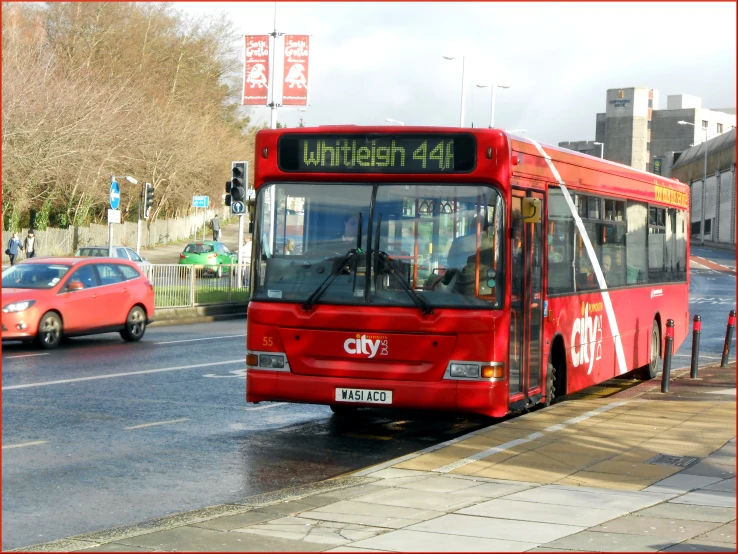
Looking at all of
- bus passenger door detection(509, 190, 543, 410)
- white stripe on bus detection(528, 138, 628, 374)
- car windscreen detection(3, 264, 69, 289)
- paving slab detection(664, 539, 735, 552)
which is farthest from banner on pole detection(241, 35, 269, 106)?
paving slab detection(664, 539, 735, 552)

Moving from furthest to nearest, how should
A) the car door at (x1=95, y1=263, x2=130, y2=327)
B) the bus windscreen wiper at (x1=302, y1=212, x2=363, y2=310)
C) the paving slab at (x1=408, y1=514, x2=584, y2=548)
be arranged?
1. the car door at (x1=95, y1=263, x2=130, y2=327)
2. the bus windscreen wiper at (x1=302, y1=212, x2=363, y2=310)
3. the paving slab at (x1=408, y1=514, x2=584, y2=548)

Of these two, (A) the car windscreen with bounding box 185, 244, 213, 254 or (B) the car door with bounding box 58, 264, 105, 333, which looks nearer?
(B) the car door with bounding box 58, 264, 105, 333

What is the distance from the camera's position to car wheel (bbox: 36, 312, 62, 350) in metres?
20.2

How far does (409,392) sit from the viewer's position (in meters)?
10.9

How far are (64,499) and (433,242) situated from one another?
4.19m

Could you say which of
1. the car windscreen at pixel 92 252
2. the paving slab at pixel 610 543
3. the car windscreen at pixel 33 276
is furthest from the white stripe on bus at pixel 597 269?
the car windscreen at pixel 92 252

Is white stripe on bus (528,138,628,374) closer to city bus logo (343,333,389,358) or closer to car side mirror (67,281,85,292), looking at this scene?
city bus logo (343,333,389,358)

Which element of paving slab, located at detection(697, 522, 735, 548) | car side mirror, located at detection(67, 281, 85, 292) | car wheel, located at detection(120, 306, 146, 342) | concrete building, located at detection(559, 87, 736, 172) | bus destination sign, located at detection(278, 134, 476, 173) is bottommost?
paving slab, located at detection(697, 522, 735, 548)

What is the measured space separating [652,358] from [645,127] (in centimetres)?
13948

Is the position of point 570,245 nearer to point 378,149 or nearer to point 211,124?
point 378,149

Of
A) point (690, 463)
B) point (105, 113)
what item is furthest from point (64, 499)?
point (105, 113)

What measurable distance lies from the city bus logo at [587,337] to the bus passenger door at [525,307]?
1.48 meters

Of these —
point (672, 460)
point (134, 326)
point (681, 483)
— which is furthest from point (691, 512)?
point (134, 326)

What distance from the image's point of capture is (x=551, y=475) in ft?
30.7
